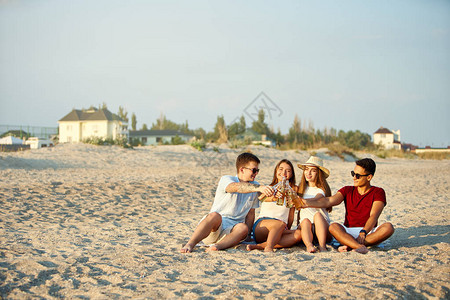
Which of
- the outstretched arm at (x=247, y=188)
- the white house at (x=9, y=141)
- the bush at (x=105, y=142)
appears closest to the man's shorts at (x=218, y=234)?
the outstretched arm at (x=247, y=188)

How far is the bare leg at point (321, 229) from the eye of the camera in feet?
15.5

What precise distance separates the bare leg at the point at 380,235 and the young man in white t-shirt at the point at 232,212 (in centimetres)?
135

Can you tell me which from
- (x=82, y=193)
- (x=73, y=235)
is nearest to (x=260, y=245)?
(x=73, y=235)

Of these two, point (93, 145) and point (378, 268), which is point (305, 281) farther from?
point (93, 145)

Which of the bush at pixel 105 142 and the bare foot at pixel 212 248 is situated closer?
the bare foot at pixel 212 248

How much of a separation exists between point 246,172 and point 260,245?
33.9 inches

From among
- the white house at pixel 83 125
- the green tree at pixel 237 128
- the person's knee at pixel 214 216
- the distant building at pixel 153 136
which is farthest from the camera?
the distant building at pixel 153 136

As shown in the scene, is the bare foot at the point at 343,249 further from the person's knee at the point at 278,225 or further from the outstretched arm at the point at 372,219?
the person's knee at the point at 278,225

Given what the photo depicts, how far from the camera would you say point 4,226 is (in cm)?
618

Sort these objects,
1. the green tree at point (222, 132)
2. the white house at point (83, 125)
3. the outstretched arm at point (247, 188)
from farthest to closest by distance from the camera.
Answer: the white house at point (83, 125) → the green tree at point (222, 132) → the outstretched arm at point (247, 188)

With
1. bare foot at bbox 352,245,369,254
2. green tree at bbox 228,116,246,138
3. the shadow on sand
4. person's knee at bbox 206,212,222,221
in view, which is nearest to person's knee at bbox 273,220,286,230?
person's knee at bbox 206,212,222,221

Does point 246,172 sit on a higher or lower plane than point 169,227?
higher

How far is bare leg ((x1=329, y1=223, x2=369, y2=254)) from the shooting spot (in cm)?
456

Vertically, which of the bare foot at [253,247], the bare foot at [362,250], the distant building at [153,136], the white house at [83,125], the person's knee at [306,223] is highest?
the white house at [83,125]
